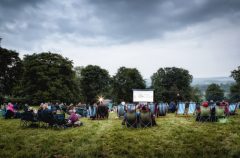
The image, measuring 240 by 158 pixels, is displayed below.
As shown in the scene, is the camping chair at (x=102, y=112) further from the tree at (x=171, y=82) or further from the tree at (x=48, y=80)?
A: the tree at (x=171, y=82)

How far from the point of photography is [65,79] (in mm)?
54688

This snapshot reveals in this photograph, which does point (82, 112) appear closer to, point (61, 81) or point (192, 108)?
point (192, 108)

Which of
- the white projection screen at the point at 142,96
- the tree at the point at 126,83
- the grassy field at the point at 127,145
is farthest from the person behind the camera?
the tree at the point at 126,83

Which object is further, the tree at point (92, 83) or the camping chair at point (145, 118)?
the tree at point (92, 83)

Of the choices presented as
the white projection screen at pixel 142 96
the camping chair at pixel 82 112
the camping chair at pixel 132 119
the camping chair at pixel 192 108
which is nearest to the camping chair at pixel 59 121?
the camping chair at pixel 132 119

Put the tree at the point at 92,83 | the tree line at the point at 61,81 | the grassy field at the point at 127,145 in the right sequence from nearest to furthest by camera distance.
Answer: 1. the grassy field at the point at 127,145
2. the tree line at the point at 61,81
3. the tree at the point at 92,83

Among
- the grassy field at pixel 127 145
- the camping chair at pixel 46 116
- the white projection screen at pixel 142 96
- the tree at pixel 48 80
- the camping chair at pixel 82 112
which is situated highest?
the tree at pixel 48 80

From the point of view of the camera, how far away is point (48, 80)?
52125mm

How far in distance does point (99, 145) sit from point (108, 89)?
69.7 m

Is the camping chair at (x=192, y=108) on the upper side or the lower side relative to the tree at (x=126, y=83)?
lower

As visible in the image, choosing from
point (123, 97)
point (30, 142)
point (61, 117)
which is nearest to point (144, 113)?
point (61, 117)

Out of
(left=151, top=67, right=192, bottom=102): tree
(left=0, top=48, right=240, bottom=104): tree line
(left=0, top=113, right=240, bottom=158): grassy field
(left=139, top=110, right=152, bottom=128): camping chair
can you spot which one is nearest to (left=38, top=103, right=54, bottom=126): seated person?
(left=0, top=113, right=240, bottom=158): grassy field

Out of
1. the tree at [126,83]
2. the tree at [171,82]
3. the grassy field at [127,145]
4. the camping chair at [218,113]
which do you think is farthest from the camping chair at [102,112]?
the tree at [171,82]

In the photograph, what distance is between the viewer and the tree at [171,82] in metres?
81.9
